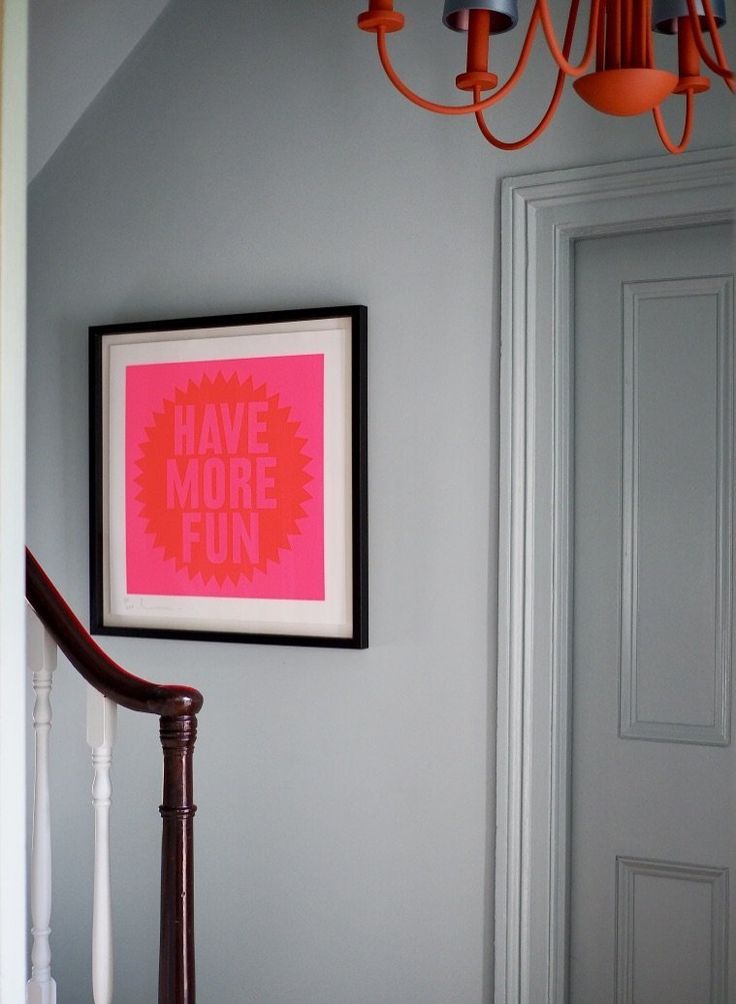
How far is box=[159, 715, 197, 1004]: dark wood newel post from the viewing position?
164 centimetres

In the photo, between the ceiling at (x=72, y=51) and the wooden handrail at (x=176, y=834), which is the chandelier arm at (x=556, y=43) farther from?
the ceiling at (x=72, y=51)

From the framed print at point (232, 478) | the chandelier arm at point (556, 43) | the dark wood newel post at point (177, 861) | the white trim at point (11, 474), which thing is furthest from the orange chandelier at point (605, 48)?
the framed print at point (232, 478)

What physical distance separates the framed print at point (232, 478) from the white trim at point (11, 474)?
1.11m

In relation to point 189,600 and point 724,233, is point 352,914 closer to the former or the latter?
point 189,600

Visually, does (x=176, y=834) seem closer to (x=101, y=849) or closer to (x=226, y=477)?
(x=101, y=849)

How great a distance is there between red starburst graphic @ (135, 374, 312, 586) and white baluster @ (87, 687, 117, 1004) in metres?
0.82

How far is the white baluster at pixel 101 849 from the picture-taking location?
1676 mm

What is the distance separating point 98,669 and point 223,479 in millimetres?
888

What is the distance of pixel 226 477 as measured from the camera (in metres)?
2.54

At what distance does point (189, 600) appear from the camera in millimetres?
2594

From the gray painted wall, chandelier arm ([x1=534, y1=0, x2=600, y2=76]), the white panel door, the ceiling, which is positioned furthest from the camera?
the ceiling

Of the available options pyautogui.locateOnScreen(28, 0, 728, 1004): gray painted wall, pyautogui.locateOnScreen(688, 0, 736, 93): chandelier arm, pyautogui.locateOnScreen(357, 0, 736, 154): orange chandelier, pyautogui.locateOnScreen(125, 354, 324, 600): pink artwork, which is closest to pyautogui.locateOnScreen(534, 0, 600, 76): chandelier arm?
pyautogui.locateOnScreen(357, 0, 736, 154): orange chandelier

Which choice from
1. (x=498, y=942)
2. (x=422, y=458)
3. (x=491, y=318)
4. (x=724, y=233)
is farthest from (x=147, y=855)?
(x=724, y=233)

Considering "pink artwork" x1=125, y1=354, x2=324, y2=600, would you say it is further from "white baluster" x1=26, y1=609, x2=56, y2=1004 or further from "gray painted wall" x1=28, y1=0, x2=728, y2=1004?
"white baluster" x1=26, y1=609, x2=56, y2=1004
